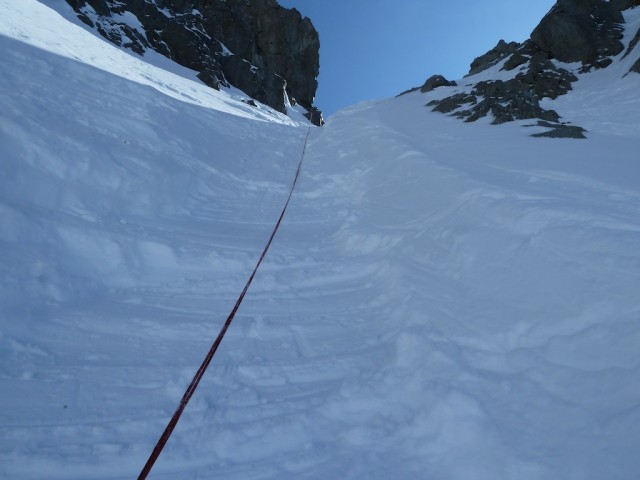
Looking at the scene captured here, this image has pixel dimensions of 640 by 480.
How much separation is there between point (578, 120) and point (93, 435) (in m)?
18.0

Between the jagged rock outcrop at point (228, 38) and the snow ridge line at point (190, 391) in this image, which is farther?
the jagged rock outcrop at point (228, 38)

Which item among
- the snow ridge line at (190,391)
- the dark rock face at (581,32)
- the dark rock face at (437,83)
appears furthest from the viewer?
the dark rock face at (437,83)

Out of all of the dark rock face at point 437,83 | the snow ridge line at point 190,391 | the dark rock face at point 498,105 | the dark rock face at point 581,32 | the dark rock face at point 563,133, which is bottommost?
the snow ridge line at point 190,391

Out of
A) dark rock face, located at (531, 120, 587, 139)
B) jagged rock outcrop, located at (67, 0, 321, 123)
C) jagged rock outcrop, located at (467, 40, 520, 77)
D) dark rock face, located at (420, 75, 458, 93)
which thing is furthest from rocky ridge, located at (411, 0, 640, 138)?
jagged rock outcrop, located at (67, 0, 321, 123)

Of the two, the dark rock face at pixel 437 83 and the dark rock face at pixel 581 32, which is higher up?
the dark rock face at pixel 581 32

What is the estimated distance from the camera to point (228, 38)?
43656 millimetres

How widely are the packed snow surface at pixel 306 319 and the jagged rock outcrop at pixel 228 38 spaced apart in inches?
1091

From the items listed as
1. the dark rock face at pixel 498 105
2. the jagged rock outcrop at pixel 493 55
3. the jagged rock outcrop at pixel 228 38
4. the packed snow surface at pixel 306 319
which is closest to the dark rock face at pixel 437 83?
the dark rock face at pixel 498 105

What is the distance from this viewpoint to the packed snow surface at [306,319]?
189 centimetres

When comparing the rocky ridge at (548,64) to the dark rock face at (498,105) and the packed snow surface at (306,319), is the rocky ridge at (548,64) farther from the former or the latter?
the packed snow surface at (306,319)

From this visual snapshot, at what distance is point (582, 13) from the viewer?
86.3 feet

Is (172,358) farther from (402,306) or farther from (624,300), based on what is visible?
(624,300)

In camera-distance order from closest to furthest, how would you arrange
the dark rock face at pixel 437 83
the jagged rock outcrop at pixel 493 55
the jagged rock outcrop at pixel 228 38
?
the dark rock face at pixel 437 83 < the jagged rock outcrop at pixel 228 38 < the jagged rock outcrop at pixel 493 55

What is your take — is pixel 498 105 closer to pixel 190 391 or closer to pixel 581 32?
pixel 581 32
